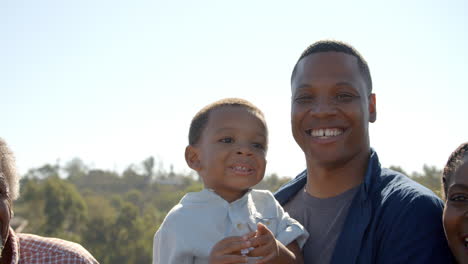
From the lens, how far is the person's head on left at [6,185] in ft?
9.78

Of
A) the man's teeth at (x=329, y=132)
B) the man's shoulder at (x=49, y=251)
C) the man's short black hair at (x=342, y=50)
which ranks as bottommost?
the man's shoulder at (x=49, y=251)

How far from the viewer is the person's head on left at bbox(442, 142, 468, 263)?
260 cm

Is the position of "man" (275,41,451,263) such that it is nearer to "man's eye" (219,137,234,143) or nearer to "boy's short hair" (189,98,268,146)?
"boy's short hair" (189,98,268,146)

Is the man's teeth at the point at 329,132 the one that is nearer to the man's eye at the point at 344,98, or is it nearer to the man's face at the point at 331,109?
the man's face at the point at 331,109

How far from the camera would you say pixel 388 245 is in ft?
8.95

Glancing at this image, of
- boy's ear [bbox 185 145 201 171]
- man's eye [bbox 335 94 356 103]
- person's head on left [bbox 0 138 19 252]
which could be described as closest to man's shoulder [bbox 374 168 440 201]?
man's eye [bbox 335 94 356 103]

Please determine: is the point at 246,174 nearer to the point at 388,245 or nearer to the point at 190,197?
the point at 190,197

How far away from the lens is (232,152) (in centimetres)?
321

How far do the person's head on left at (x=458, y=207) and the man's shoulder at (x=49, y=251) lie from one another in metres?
2.21

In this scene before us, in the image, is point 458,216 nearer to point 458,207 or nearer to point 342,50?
point 458,207

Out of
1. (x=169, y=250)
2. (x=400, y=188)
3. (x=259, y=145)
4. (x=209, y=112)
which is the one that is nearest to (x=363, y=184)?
(x=400, y=188)

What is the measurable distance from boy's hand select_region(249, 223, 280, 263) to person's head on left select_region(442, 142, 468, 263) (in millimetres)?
911

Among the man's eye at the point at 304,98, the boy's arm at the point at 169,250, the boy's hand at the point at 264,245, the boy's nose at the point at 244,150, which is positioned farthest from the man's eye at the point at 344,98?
the boy's arm at the point at 169,250

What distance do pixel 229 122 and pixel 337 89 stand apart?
2.45 feet
